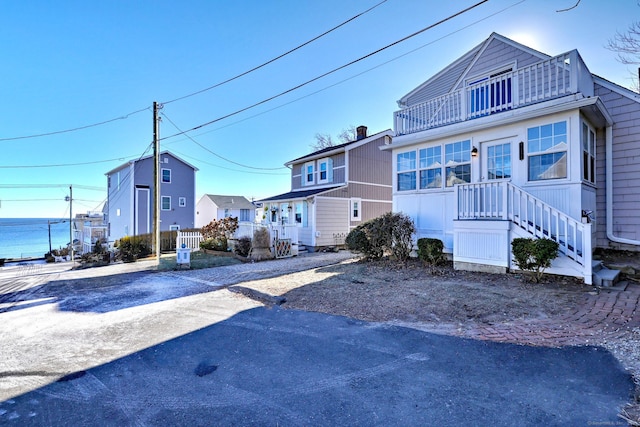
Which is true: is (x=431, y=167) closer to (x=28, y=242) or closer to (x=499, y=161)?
(x=499, y=161)

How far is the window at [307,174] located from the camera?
2023 centimetres

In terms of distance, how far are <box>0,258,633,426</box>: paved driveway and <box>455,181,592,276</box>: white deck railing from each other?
11.8 feet

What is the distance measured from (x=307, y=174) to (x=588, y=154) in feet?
49.0

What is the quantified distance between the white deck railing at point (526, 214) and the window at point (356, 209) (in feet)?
34.1

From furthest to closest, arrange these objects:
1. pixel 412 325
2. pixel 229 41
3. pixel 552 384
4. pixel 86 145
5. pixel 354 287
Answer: pixel 86 145
pixel 229 41
pixel 354 287
pixel 412 325
pixel 552 384

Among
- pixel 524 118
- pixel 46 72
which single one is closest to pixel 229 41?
pixel 46 72

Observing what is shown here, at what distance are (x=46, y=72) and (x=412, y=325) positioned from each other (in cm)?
1801

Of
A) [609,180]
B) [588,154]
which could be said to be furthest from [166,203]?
[609,180]

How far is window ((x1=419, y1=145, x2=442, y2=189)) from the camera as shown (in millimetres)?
9648

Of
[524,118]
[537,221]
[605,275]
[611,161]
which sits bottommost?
[605,275]

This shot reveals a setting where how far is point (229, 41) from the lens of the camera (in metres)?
11.7

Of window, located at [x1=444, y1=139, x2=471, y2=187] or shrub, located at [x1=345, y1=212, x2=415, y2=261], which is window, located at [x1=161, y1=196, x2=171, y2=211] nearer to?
shrub, located at [x1=345, y1=212, x2=415, y2=261]

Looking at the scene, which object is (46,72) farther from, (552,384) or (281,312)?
(552,384)

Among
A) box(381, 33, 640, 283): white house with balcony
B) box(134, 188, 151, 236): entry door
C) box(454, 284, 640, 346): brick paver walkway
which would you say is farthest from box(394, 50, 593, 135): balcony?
box(134, 188, 151, 236): entry door
